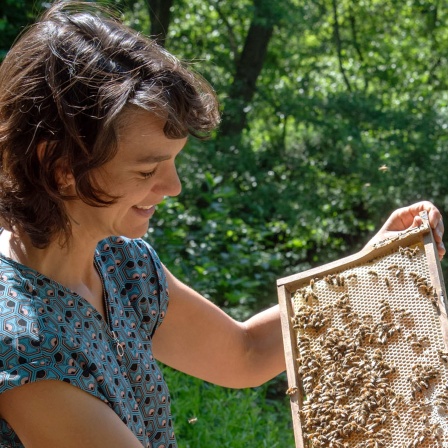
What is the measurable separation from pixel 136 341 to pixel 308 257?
6531 millimetres

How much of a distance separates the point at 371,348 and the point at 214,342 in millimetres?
487

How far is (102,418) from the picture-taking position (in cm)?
180

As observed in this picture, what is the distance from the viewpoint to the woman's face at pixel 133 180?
6.26 ft

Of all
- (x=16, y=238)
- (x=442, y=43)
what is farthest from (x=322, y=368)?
(x=442, y=43)

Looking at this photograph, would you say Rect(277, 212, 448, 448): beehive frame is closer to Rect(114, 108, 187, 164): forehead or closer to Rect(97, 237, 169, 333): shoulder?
Rect(97, 237, 169, 333): shoulder

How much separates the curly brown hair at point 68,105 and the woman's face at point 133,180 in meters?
0.03

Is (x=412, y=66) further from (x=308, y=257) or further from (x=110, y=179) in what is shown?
(x=110, y=179)

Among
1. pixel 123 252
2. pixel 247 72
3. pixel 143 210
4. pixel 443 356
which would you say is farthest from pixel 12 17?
pixel 443 356

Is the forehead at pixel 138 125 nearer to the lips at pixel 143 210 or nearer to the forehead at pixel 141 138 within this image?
the forehead at pixel 141 138

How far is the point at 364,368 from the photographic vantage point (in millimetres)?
2229

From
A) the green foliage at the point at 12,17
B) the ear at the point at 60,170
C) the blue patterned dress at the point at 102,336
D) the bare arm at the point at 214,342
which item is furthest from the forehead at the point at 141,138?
the green foliage at the point at 12,17

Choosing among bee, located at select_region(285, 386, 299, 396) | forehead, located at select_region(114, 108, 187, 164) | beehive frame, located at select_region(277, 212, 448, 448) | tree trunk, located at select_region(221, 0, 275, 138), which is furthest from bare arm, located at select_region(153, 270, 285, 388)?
tree trunk, located at select_region(221, 0, 275, 138)

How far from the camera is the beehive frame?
2.12m

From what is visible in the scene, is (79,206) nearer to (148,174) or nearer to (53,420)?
(148,174)
